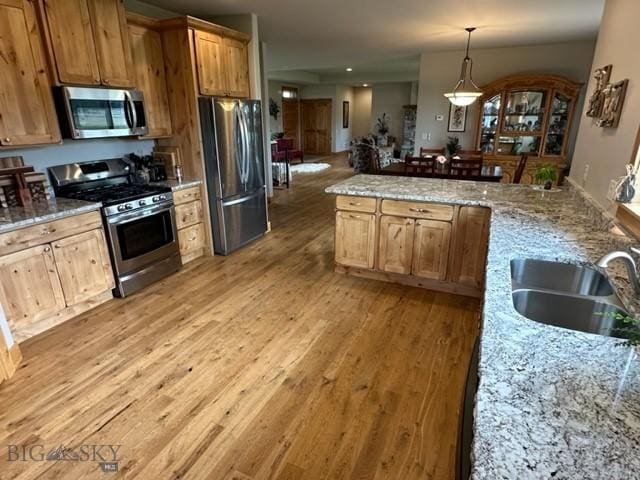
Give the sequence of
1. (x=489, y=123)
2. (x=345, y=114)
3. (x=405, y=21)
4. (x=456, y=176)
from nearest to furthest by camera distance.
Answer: (x=405, y=21) → (x=456, y=176) → (x=489, y=123) → (x=345, y=114)

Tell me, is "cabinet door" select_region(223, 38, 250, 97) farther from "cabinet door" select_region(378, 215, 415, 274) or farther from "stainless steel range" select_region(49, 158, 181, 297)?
"cabinet door" select_region(378, 215, 415, 274)

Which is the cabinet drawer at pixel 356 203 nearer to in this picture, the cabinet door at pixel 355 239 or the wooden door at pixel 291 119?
the cabinet door at pixel 355 239

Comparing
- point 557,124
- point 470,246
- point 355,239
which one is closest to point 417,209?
point 470,246

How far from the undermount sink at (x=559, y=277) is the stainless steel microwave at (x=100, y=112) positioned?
3.31 metres

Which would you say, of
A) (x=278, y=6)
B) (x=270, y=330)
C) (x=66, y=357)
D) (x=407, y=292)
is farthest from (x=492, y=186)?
(x=66, y=357)

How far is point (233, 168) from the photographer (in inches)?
159

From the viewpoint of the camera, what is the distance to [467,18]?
4301 millimetres

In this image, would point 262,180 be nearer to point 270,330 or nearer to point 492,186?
point 270,330

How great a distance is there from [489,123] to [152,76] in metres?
5.36

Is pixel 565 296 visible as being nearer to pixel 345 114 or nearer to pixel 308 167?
pixel 308 167

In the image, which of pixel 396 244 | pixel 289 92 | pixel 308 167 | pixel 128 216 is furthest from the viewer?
pixel 289 92

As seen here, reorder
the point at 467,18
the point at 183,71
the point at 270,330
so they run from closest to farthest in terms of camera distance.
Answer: the point at 270,330 → the point at 183,71 → the point at 467,18

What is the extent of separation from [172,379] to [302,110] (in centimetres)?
1291

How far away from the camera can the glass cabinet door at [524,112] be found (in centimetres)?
586
